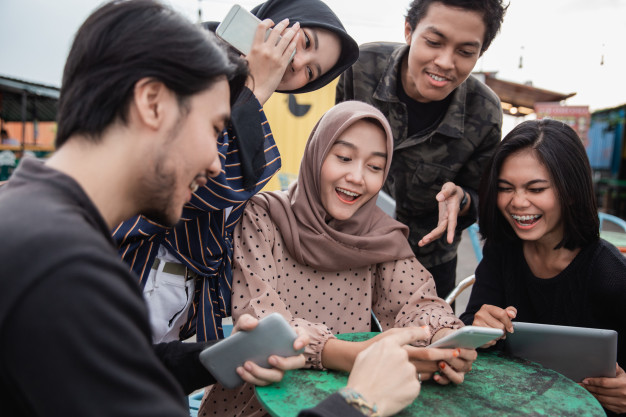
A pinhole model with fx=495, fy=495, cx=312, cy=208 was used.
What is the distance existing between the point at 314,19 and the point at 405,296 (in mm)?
1235

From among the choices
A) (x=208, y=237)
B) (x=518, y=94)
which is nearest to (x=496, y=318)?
(x=208, y=237)

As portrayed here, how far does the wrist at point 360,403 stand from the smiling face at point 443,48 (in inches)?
69.8

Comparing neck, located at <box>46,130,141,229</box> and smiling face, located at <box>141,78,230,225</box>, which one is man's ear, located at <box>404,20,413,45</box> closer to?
smiling face, located at <box>141,78,230,225</box>

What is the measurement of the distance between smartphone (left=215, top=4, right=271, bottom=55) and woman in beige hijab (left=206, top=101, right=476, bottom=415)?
1.60ft

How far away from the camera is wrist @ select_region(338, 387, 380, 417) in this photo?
44.9 inches

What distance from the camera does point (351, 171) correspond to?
6.76 ft

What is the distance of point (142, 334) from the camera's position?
32.7 inches

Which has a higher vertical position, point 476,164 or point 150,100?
point 150,100

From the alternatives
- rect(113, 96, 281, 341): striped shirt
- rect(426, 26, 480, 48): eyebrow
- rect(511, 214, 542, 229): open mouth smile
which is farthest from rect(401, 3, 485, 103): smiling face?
rect(113, 96, 281, 341): striped shirt

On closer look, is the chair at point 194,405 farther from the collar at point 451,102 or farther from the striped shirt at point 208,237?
the collar at point 451,102

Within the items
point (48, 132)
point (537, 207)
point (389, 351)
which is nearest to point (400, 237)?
point (537, 207)

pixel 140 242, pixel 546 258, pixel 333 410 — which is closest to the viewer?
pixel 333 410

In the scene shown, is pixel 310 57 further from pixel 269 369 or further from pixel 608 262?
pixel 608 262

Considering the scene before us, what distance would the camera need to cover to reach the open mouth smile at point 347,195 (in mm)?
2074
